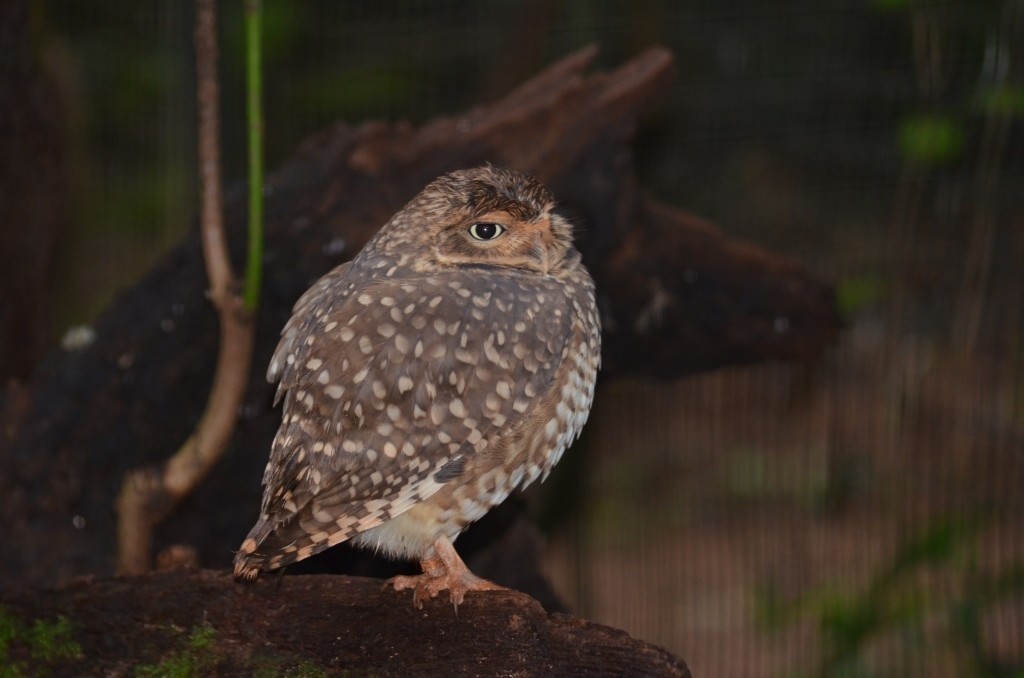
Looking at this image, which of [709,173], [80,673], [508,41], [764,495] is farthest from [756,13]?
[80,673]

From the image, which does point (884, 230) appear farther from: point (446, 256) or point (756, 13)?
point (446, 256)

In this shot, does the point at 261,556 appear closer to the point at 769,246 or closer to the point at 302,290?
the point at 302,290

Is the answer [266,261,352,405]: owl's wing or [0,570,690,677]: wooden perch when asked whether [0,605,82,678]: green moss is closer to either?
[0,570,690,677]: wooden perch

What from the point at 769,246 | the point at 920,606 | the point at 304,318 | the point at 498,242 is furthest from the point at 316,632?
the point at 769,246

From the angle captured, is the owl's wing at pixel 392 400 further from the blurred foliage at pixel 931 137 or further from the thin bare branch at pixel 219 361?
the blurred foliage at pixel 931 137

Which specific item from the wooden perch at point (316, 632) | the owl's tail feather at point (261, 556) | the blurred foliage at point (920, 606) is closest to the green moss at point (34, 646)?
the wooden perch at point (316, 632)

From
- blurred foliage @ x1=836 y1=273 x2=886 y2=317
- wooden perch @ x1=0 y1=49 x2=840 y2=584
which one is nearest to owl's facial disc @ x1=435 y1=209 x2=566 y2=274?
wooden perch @ x1=0 y1=49 x2=840 y2=584
